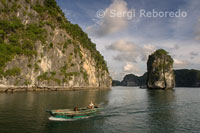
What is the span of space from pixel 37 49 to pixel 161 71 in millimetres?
115630

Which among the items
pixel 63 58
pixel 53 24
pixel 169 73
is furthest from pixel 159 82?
pixel 53 24

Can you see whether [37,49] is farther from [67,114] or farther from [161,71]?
[161,71]

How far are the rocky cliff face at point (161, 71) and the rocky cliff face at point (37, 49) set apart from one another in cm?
7116

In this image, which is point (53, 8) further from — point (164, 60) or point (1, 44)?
point (164, 60)

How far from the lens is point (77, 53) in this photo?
4540 inches

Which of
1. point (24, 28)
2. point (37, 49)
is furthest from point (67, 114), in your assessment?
point (24, 28)

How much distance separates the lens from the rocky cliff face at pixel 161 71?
156125 millimetres

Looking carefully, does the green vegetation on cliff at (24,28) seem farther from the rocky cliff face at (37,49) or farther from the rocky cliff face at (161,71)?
the rocky cliff face at (161,71)

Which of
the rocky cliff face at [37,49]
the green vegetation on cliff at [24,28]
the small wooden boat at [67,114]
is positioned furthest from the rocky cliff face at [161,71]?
the small wooden boat at [67,114]

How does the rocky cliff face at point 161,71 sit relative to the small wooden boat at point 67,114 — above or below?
above

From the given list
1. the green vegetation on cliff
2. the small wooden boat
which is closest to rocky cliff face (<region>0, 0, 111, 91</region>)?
the green vegetation on cliff

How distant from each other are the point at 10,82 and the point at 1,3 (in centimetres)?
4246

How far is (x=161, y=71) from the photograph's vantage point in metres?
159

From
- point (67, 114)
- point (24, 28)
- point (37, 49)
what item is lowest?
point (67, 114)
